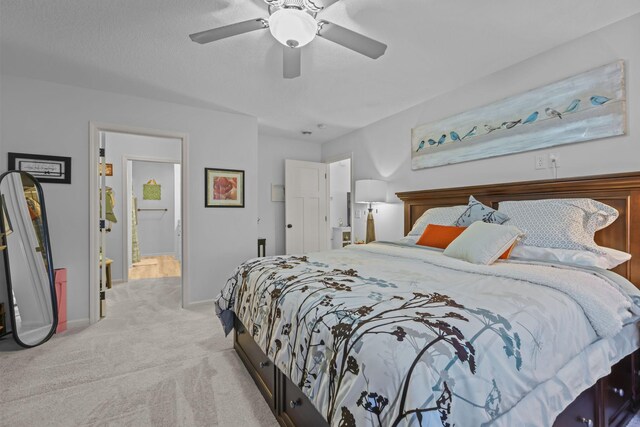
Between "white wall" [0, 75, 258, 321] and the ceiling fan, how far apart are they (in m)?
1.97

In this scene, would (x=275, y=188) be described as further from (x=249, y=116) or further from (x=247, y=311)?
(x=247, y=311)

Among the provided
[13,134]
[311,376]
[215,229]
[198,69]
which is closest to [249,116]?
[198,69]

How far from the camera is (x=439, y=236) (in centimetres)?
236

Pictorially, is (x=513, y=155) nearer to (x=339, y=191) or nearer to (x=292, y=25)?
(x=292, y=25)

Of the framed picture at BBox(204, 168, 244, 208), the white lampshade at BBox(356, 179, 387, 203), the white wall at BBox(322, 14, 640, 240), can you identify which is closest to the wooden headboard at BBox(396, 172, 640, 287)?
the white wall at BBox(322, 14, 640, 240)

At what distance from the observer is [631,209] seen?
5.97 ft

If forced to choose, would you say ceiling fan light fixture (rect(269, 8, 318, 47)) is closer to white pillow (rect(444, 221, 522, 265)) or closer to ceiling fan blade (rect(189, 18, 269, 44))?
ceiling fan blade (rect(189, 18, 269, 44))

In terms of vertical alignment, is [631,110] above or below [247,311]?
above

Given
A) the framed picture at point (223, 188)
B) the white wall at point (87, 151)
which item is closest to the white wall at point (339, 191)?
the white wall at point (87, 151)

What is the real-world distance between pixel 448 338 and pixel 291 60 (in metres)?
1.93

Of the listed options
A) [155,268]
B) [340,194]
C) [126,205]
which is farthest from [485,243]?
[155,268]

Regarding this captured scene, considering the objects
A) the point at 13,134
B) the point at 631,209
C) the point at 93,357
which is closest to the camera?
the point at 631,209

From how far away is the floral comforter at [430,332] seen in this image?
781mm

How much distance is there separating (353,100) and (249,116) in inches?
56.2
